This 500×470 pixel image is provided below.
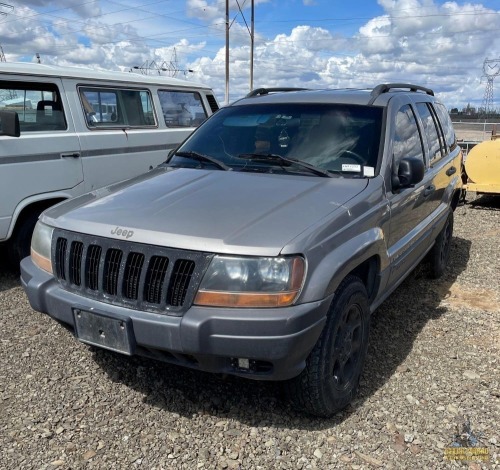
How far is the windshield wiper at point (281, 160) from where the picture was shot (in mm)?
3277

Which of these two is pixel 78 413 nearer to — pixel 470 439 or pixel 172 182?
pixel 172 182

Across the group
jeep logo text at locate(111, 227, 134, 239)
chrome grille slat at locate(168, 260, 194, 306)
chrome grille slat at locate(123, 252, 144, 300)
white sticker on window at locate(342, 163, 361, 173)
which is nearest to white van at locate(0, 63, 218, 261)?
jeep logo text at locate(111, 227, 134, 239)

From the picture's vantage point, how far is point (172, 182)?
3279 millimetres

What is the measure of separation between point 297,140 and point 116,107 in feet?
10.6

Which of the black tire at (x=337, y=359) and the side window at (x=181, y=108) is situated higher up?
the side window at (x=181, y=108)

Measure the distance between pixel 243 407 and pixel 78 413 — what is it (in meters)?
0.96

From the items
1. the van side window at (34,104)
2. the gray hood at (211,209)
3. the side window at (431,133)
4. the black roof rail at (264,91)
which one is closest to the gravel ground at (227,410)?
the gray hood at (211,209)

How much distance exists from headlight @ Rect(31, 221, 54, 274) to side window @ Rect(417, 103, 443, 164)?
3142mm

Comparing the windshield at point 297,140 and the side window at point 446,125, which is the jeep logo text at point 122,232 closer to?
the windshield at point 297,140

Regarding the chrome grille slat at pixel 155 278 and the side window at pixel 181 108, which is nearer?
the chrome grille slat at pixel 155 278

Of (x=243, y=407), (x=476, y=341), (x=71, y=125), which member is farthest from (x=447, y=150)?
(x=71, y=125)

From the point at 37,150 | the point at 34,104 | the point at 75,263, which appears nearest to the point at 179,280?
the point at 75,263

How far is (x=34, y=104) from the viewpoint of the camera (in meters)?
5.07

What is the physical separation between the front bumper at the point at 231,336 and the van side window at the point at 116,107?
3651mm
